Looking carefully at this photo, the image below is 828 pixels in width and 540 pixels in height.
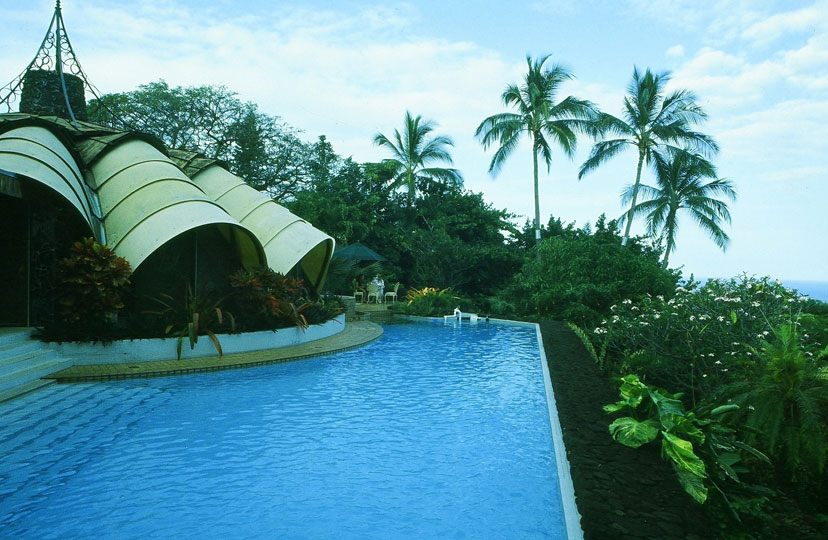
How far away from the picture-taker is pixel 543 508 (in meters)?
4.63

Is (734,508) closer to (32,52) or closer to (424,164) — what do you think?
(32,52)

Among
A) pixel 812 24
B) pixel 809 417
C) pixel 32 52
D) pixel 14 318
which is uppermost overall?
pixel 32 52

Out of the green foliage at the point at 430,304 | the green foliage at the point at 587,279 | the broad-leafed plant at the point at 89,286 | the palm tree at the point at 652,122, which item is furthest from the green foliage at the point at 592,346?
the palm tree at the point at 652,122

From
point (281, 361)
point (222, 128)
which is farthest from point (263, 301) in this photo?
point (222, 128)

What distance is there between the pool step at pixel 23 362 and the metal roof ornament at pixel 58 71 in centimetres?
862

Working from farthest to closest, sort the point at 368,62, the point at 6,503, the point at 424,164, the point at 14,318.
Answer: the point at 424,164 < the point at 368,62 < the point at 14,318 < the point at 6,503

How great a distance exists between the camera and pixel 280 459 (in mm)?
5676

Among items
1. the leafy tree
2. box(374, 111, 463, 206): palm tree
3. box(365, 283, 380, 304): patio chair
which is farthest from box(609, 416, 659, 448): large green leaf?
the leafy tree

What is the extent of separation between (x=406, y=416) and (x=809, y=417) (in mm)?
4362

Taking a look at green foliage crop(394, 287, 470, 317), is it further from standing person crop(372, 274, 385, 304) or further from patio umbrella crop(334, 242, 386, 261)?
patio umbrella crop(334, 242, 386, 261)

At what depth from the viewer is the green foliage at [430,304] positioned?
20672mm

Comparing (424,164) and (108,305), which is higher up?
(424,164)

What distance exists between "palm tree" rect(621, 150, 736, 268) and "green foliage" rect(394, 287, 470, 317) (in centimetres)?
1337

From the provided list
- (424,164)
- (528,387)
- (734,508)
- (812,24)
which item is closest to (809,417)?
(734,508)
